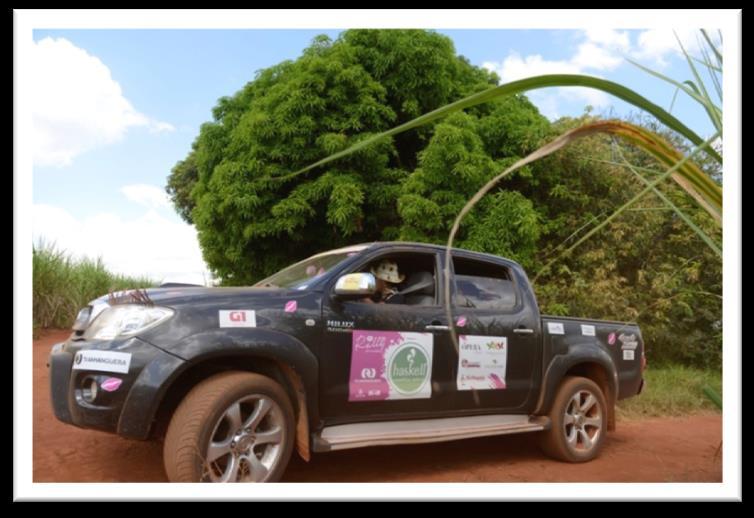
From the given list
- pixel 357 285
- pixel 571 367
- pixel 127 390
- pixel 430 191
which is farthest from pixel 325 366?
pixel 430 191

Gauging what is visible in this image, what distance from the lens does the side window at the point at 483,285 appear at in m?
4.88

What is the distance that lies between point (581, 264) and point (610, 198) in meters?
1.23

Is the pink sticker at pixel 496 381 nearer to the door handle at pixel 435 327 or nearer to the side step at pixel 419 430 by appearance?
the side step at pixel 419 430

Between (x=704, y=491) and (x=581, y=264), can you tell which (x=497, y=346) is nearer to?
(x=704, y=491)

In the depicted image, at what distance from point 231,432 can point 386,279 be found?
174 cm

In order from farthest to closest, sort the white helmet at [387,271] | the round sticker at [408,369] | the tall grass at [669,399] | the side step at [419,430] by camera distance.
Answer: the tall grass at [669,399] → the white helmet at [387,271] → the round sticker at [408,369] → the side step at [419,430]

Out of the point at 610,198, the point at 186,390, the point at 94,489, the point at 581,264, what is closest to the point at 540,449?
the point at 186,390

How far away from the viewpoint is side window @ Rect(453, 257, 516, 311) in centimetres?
488

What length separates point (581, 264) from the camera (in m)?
10.2

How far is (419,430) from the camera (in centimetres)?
421

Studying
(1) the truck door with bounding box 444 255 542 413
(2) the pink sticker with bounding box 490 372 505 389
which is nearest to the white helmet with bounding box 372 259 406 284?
(1) the truck door with bounding box 444 255 542 413

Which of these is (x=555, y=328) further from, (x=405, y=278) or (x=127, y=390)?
(x=127, y=390)

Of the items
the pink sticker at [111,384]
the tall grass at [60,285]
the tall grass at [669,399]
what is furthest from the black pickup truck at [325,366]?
the tall grass at [60,285]

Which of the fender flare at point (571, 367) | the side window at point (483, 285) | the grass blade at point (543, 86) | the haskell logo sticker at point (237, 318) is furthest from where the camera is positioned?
the fender flare at point (571, 367)
